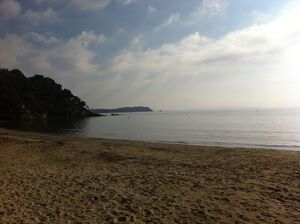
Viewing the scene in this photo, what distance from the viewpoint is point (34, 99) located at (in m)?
122

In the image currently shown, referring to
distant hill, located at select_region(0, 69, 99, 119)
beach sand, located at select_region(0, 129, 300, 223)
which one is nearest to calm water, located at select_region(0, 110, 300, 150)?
beach sand, located at select_region(0, 129, 300, 223)

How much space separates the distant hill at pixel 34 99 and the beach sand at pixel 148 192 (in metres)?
96.5

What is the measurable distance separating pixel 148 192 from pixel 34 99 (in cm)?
12051

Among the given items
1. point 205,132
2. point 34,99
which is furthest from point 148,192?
point 34,99

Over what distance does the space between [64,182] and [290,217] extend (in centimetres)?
782

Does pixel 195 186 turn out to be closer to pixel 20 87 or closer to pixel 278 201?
pixel 278 201

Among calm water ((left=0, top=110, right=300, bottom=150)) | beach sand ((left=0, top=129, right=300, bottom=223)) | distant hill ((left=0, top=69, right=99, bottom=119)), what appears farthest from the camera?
distant hill ((left=0, top=69, right=99, bottom=119))

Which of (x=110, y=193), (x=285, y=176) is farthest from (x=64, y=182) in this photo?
(x=285, y=176)

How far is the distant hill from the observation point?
345ft

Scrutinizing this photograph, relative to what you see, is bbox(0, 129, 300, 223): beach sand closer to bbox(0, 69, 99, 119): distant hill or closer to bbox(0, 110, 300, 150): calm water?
bbox(0, 110, 300, 150): calm water

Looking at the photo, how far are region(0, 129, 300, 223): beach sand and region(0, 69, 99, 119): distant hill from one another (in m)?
96.5

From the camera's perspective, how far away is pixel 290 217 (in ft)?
26.3

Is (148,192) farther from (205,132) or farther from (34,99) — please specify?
(34,99)

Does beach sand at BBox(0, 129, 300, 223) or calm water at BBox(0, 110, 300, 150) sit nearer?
beach sand at BBox(0, 129, 300, 223)
